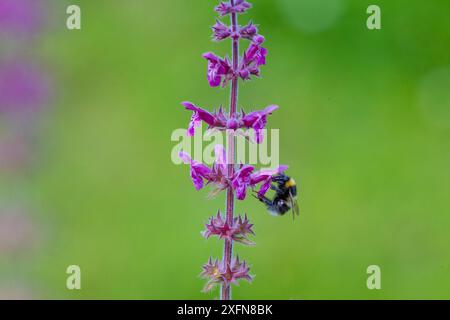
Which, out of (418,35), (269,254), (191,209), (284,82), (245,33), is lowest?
(269,254)

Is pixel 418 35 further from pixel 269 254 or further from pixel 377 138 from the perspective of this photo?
pixel 269 254

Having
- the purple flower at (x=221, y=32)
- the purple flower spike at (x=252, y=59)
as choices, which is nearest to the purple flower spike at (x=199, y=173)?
the purple flower spike at (x=252, y=59)

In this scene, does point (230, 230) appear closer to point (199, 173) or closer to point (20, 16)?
point (199, 173)

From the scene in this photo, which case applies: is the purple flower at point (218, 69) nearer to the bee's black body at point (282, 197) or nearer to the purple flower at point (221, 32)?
the purple flower at point (221, 32)

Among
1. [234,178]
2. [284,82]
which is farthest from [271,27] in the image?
[234,178]

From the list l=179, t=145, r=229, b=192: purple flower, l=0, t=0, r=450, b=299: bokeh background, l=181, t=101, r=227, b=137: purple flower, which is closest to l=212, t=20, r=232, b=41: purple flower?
l=181, t=101, r=227, b=137: purple flower

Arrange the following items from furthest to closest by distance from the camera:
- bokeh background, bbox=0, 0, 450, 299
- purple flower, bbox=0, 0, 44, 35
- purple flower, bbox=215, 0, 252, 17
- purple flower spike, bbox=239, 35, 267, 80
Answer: purple flower, bbox=0, 0, 44, 35 < bokeh background, bbox=0, 0, 450, 299 < purple flower spike, bbox=239, 35, 267, 80 < purple flower, bbox=215, 0, 252, 17

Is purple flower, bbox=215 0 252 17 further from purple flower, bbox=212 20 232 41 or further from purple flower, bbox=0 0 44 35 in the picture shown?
purple flower, bbox=0 0 44 35

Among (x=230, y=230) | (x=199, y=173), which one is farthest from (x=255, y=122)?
(x=230, y=230)
